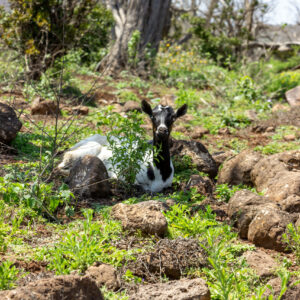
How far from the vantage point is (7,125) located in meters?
6.33

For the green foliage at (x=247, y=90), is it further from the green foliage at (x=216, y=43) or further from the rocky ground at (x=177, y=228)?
the green foliage at (x=216, y=43)

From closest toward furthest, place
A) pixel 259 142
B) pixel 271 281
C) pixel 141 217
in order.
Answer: pixel 271 281
pixel 141 217
pixel 259 142

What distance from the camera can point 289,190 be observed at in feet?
15.7

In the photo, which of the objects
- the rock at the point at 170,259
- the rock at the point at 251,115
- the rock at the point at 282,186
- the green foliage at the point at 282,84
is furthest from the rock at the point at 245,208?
the green foliage at the point at 282,84

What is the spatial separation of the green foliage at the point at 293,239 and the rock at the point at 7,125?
15.1 ft

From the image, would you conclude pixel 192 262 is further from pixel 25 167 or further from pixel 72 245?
pixel 25 167

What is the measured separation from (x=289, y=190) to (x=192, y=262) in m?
1.97

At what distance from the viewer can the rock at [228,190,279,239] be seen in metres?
4.21

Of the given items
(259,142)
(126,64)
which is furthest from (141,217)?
(126,64)

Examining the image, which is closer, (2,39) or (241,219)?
(241,219)

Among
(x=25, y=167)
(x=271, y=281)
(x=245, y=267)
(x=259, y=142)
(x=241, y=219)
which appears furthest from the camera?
(x=259, y=142)

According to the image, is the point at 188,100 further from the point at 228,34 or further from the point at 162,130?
the point at 228,34

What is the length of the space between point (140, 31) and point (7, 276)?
1384 centimetres

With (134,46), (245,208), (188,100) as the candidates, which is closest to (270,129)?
(188,100)
